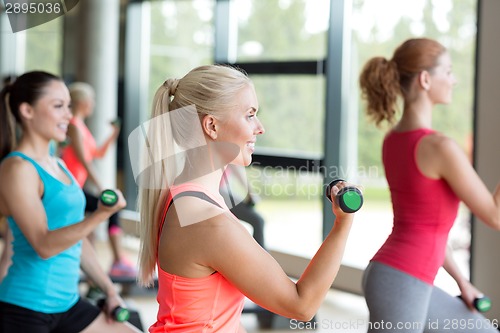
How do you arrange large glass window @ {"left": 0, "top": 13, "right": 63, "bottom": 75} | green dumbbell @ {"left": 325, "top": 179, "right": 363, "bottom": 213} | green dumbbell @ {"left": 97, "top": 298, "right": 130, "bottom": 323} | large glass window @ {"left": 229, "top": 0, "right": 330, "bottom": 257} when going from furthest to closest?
large glass window @ {"left": 0, "top": 13, "right": 63, "bottom": 75}
large glass window @ {"left": 229, "top": 0, "right": 330, "bottom": 257}
green dumbbell @ {"left": 97, "top": 298, "right": 130, "bottom": 323}
green dumbbell @ {"left": 325, "top": 179, "right": 363, "bottom": 213}

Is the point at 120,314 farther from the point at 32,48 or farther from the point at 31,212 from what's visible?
the point at 32,48

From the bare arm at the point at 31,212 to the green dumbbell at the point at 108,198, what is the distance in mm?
193

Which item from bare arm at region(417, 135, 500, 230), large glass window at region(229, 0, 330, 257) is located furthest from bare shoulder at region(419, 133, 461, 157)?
large glass window at region(229, 0, 330, 257)

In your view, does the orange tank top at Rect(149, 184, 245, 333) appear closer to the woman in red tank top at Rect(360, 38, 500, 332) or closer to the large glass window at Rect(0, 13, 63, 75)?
the woman in red tank top at Rect(360, 38, 500, 332)

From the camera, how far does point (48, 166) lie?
8.19 ft

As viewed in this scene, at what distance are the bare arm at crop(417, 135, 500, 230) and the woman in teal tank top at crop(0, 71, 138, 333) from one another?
3.16 feet

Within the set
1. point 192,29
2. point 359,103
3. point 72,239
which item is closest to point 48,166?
point 72,239

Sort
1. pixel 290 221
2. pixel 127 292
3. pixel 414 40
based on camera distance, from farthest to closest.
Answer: pixel 290 221
pixel 127 292
pixel 414 40

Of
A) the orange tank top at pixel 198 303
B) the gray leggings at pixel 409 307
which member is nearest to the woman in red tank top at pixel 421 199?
the gray leggings at pixel 409 307

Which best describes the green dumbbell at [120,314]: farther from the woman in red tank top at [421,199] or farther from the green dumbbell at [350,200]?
the green dumbbell at [350,200]

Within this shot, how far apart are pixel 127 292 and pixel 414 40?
310 cm

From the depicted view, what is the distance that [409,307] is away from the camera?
7.13 feet

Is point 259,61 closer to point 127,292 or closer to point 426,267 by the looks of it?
point 127,292

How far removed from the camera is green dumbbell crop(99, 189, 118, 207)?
6.86 ft
